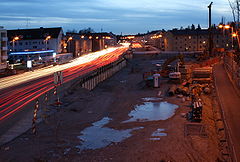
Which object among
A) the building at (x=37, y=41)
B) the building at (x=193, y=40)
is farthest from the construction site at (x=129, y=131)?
the building at (x=193, y=40)

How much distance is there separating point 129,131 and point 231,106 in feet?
28.6

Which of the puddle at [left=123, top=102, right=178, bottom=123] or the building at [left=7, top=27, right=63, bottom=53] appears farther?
the building at [left=7, top=27, right=63, bottom=53]

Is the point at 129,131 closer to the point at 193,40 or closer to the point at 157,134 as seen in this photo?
the point at 157,134

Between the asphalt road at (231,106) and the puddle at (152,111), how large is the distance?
156 inches

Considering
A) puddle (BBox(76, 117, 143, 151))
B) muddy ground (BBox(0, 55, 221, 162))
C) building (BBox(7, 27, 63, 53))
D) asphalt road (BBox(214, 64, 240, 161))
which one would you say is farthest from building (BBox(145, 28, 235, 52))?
puddle (BBox(76, 117, 143, 151))

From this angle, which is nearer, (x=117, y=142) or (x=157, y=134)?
(x=117, y=142)

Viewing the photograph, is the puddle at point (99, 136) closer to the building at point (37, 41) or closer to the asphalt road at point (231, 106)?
the asphalt road at point (231, 106)

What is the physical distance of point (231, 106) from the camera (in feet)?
72.9

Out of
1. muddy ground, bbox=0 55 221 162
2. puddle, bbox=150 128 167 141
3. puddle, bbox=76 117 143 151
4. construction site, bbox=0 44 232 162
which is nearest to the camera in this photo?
muddy ground, bbox=0 55 221 162

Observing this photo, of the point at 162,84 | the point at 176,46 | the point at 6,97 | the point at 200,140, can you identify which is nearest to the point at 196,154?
the point at 200,140

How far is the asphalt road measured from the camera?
50.9ft

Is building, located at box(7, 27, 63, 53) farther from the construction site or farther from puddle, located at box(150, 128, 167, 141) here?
puddle, located at box(150, 128, 167, 141)

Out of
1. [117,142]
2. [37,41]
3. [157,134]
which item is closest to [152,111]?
[157,134]

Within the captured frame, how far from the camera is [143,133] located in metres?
17.3
